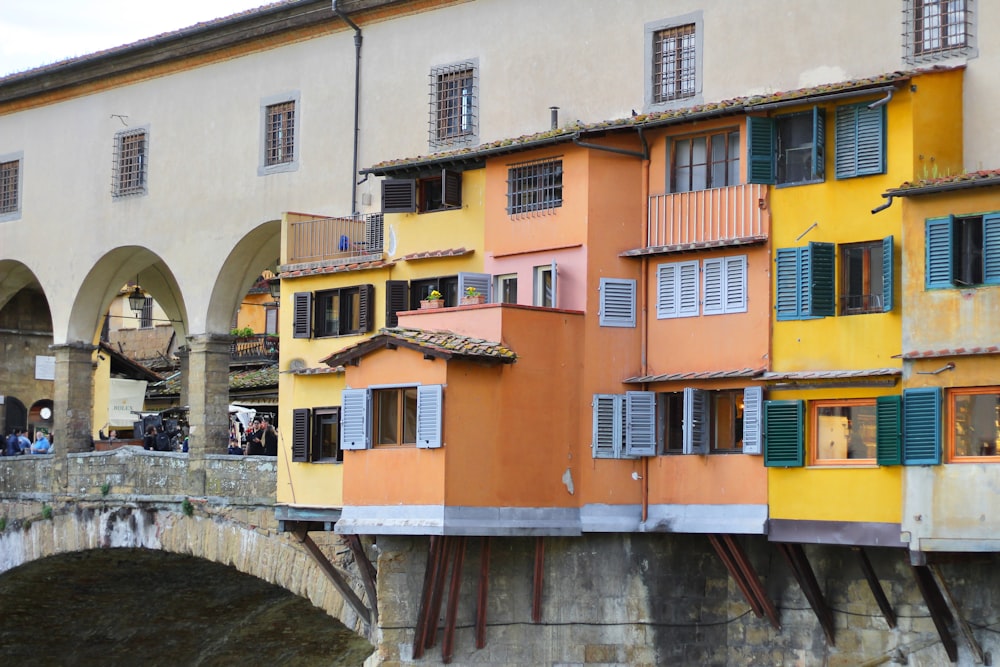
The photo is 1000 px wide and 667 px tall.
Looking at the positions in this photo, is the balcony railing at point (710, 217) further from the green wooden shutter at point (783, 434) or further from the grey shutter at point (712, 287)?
the green wooden shutter at point (783, 434)

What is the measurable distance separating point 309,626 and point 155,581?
11.9ft

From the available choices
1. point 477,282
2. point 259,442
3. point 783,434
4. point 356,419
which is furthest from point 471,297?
point 259,442

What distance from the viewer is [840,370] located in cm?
2716

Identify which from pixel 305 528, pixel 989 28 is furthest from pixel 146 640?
pixel 989 28

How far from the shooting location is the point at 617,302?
29.9m

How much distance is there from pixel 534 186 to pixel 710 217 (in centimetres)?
312

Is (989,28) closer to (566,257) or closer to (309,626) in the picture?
(566,257)

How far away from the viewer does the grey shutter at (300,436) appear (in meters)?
A: 34.4

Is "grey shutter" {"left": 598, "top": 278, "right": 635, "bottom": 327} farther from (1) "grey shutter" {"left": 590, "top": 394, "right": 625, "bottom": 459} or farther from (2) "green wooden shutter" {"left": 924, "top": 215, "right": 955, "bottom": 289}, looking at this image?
(2) "green wooden shutter" {"left": 924, "top": 215, "right": 955, "bottom": 289}

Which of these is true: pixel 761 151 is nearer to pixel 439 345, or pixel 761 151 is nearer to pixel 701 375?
pixel 701 375

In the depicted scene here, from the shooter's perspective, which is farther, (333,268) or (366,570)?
(333,268)

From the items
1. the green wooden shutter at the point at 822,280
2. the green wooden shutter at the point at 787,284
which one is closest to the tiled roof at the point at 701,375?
the green wooden shutter at the point at 787,284

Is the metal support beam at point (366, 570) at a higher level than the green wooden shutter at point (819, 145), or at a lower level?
lower

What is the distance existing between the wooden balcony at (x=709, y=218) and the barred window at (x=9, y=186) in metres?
20.1
